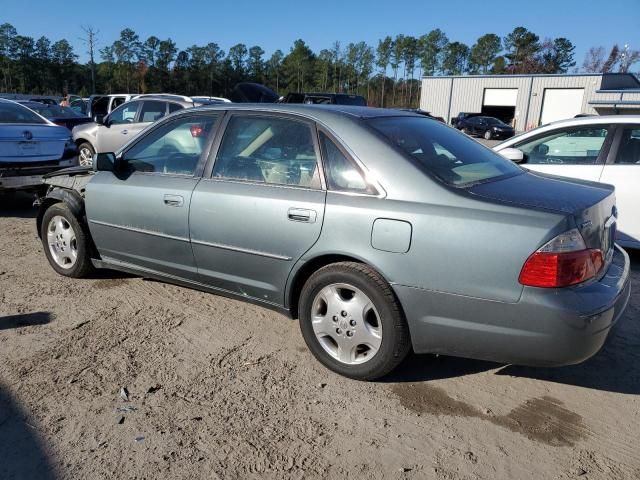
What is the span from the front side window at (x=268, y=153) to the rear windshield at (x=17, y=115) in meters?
5.78

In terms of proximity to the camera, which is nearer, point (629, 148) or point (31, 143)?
point (629, 148)

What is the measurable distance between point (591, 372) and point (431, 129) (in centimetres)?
191

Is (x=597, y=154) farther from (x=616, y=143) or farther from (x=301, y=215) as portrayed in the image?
(x=301, y=215)

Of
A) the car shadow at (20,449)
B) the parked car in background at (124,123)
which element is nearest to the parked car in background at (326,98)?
the parked car in background at (124,123)

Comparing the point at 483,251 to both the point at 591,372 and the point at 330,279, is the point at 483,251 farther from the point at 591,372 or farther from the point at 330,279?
the point at 591,372

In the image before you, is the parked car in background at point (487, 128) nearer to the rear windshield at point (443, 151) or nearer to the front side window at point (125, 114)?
the front side window at point (125, 114)

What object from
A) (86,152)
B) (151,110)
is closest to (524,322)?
(151,110)

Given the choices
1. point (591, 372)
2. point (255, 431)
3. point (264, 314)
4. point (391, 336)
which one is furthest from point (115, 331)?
point (591, 372)

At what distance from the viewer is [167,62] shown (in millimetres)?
79312

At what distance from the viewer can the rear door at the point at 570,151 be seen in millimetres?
5422

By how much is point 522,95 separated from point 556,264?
44622 mm

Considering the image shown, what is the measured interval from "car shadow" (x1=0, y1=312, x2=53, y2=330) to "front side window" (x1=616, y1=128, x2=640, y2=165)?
5.64m

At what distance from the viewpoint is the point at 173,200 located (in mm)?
3650

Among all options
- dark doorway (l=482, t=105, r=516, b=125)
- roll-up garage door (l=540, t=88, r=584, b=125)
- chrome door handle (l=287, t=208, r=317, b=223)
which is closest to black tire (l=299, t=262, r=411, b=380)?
chrome door handle (l=287, t=208, r=317, b=223)
